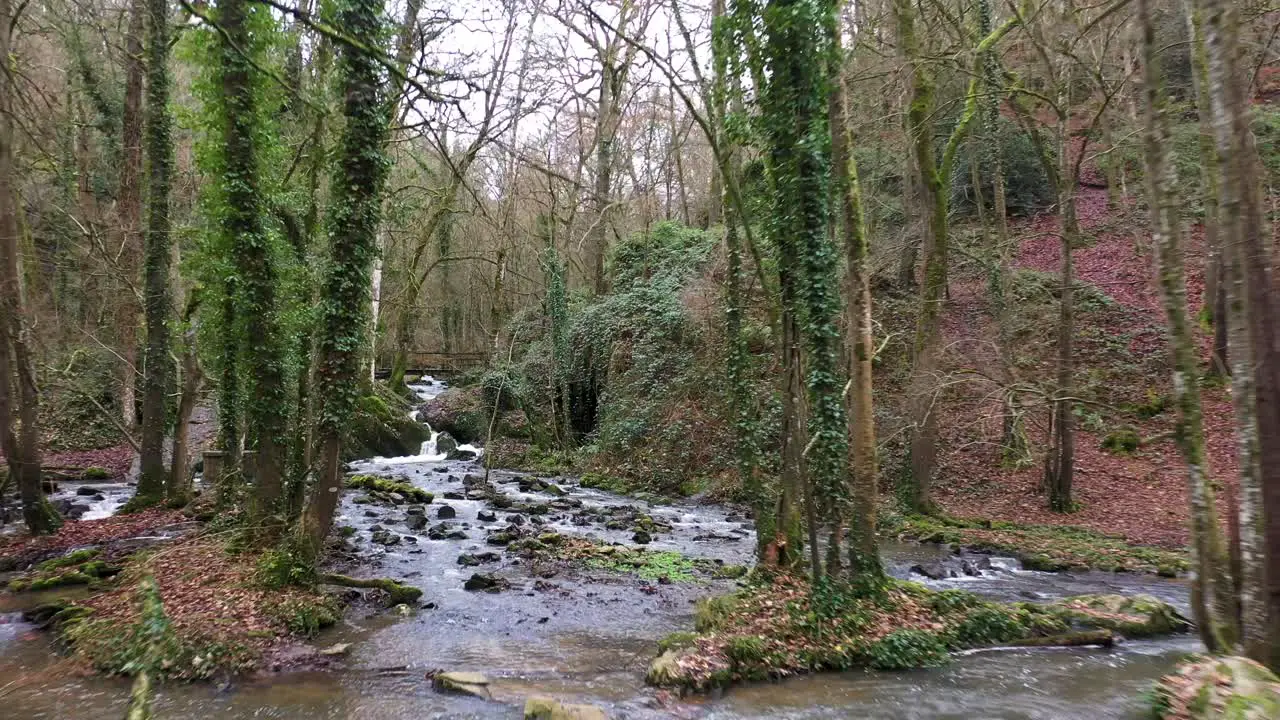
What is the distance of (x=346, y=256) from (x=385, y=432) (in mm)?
16311

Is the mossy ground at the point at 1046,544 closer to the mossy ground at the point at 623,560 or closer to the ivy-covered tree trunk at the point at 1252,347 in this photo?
the mossy ground at the point at 623,560

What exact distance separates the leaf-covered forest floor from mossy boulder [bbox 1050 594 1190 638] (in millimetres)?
4315

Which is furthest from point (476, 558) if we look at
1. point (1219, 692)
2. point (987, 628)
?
point (1219, 692)

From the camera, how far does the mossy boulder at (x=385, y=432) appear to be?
23.6m

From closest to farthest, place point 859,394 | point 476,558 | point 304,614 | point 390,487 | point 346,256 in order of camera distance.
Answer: point 859,394, point 304,614, point 346,256, point 476,558, point 390,487

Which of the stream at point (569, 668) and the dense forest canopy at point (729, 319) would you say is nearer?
the stream at point (569, 668)

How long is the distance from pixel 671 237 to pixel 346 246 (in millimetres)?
17893

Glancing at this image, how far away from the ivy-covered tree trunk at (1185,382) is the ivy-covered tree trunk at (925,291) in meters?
8.02

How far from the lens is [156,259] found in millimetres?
14266

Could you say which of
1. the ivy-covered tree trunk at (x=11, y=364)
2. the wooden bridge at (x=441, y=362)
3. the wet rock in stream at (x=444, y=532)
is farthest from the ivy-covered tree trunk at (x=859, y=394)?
the wooden bridge at (x=441, y=362)

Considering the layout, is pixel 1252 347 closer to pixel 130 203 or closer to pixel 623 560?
pixel 623 560

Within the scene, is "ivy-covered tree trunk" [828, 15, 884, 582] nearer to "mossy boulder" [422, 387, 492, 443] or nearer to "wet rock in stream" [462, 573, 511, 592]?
"wet rock in stream" [462, 573, 511, 592]

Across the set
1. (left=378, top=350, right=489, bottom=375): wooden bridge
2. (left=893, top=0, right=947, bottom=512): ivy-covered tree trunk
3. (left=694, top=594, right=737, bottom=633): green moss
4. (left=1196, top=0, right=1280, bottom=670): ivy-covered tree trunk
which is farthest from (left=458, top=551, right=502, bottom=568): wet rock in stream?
(left=378, top=350, right=489, bottom=375): wooden bridge

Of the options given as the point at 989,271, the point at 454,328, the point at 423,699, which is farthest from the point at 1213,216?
the point at 454,328
